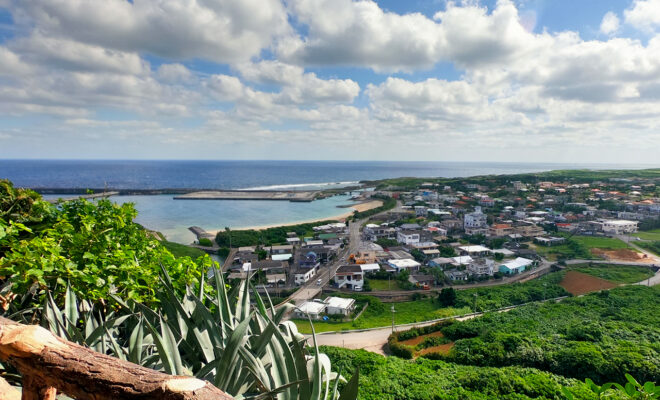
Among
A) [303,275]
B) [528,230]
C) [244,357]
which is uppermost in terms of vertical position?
[244,357]

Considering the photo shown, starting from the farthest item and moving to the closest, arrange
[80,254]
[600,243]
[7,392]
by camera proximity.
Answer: [600,243] → [80,254] → [7,392]

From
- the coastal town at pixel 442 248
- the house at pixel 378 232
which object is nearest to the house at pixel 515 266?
the coastal town at pixel 442 248

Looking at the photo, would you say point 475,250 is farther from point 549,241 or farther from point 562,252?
point 549,241

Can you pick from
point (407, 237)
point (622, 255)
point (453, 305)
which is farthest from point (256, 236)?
point (622, 255)

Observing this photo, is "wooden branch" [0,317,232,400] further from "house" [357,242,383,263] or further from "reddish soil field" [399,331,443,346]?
"house" [357,242,383,263]

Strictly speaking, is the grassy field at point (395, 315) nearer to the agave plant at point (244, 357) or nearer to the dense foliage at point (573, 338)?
the dense foliage at point (573, 338)

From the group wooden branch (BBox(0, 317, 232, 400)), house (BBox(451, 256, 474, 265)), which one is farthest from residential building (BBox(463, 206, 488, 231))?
wooden branch (BBox(0, 317, 232, 400))

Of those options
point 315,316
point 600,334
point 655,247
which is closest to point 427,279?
point 315,316
